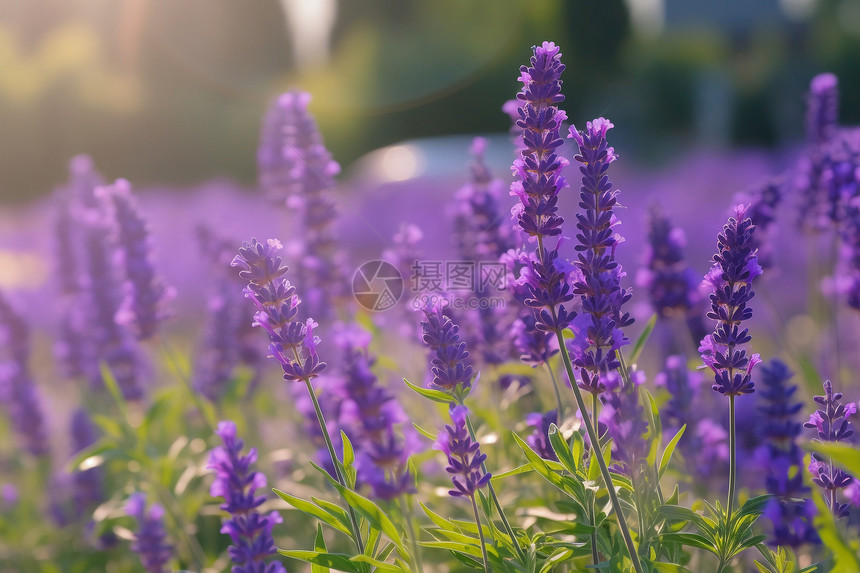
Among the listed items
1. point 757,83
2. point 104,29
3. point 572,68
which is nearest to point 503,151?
point 572,68

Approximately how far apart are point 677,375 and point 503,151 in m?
20.4

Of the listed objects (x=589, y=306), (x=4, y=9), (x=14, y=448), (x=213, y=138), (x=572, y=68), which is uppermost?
(x=4, y=9)

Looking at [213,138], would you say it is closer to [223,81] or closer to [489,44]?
[223,81]

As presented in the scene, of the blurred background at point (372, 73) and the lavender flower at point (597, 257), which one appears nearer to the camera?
the lavender flower at point (597, 257)

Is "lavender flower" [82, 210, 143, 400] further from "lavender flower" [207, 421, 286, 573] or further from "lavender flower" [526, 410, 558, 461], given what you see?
"lavender flower" [526, 410, 558, 461]

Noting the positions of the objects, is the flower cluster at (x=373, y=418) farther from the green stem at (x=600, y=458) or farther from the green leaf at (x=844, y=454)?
the green leaf at (x=844, y=454)

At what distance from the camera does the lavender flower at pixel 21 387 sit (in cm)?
458

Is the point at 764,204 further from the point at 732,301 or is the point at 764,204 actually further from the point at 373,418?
the point at 373,418

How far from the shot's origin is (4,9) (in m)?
25.2

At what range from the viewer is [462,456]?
6.54ft

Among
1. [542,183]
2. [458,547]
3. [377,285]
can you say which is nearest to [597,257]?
[542,183]
